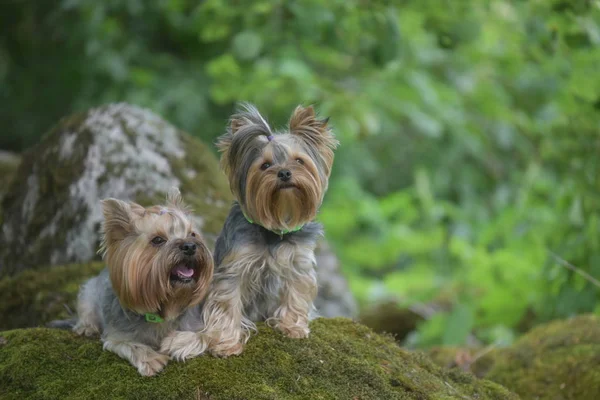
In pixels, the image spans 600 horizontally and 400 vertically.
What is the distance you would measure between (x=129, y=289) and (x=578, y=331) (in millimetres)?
4202

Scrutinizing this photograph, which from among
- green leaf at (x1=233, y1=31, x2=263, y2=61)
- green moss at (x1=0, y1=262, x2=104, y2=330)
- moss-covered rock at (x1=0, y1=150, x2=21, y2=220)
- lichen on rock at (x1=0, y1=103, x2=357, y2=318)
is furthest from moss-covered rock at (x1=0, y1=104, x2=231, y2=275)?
Result: green leaf at (x1=233, y1=31, x2=263, y2=61)

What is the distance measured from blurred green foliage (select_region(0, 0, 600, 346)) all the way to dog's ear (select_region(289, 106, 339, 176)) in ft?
10.6

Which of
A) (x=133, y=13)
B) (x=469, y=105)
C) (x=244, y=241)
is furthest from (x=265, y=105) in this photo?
(x=244, y=241)

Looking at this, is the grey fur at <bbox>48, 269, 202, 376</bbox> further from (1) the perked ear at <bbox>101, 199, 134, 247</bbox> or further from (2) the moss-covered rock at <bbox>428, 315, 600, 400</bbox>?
(2) the moss-covered rock at <bbox>428, 315, 600, 400</bbox>

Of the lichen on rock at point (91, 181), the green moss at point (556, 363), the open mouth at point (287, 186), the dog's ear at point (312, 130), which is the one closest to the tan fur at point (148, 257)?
the open mouth at point (287, 186)

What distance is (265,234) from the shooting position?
5.03m

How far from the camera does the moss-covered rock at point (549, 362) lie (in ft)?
20.1

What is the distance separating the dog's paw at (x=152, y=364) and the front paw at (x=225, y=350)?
0.94ft

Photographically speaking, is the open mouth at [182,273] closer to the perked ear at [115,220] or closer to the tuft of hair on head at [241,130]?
the perked ear at [115,220]

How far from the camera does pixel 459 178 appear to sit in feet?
49.1

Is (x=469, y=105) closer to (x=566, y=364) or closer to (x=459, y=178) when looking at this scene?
(x=459, y=178)

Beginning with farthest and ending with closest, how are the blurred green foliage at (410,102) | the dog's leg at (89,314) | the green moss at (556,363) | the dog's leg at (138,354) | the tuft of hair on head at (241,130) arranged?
the blurred green foliage at (410,102)
the green moss at (556,363)
the dog's leg at (89,314)
the tuft of hair on head at (241,130)
the dog's leg at (138,354)

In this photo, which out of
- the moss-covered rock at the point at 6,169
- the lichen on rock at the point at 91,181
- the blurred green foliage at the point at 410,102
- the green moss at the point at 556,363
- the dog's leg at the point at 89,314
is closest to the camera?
the dog's leg at the point at 89,314

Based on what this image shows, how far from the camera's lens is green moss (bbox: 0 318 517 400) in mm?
4469
